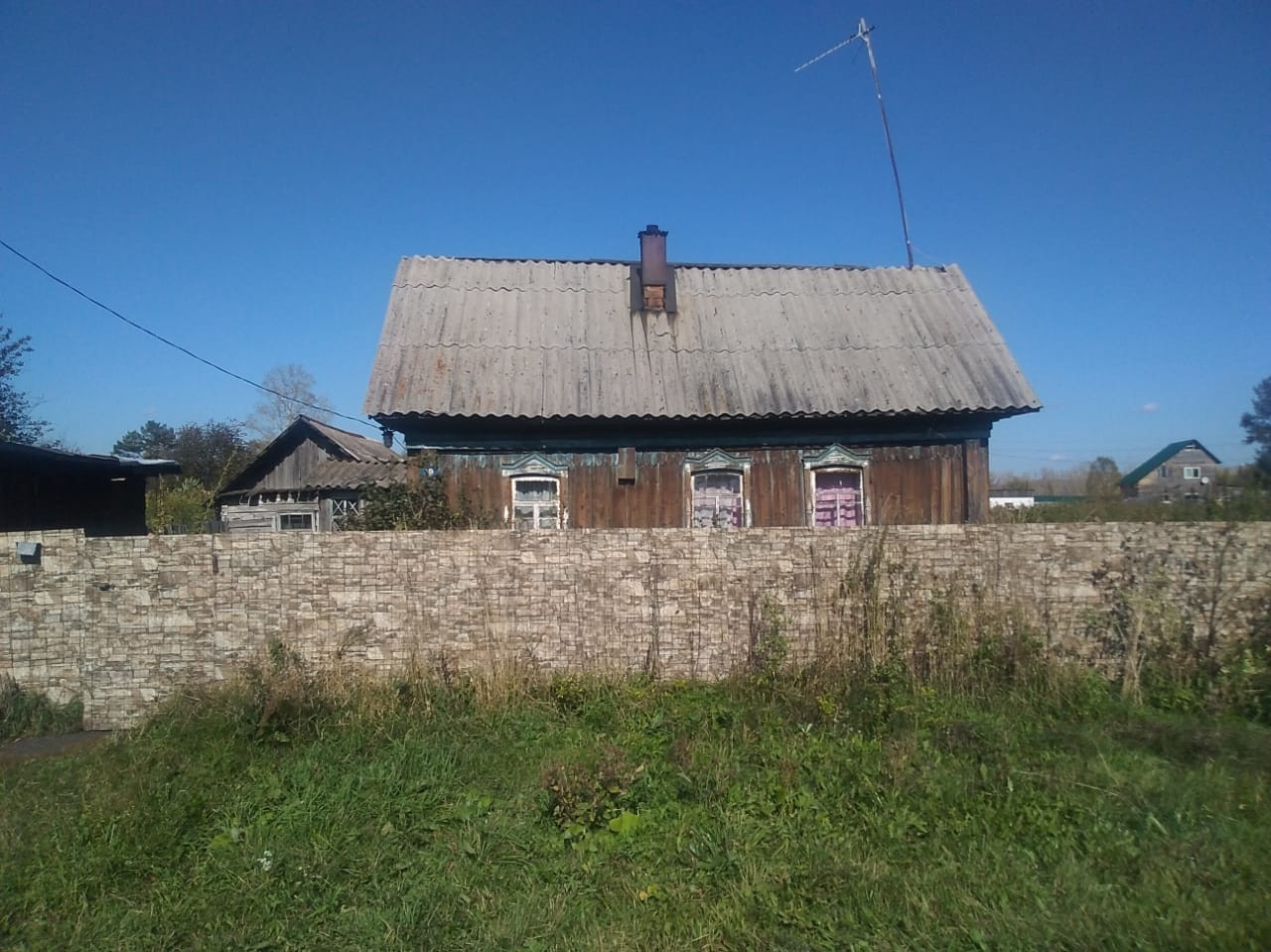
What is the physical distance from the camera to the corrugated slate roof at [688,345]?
1034 cm

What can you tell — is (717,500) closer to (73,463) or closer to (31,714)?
(31,714)

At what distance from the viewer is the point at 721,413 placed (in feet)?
33.3

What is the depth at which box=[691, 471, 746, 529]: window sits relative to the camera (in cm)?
1066

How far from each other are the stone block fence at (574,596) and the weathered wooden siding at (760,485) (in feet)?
11.9

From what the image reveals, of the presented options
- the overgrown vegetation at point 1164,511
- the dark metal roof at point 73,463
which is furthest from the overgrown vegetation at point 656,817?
the dark metal roof at point 73,463

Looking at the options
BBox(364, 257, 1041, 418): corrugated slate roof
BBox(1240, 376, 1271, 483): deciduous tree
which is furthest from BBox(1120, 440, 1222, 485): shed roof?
BBox(364, 257, 1041, 418): corrugated slate roof

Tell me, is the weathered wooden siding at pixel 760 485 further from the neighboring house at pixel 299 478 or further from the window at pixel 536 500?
the neighboring house at pixel 299 478

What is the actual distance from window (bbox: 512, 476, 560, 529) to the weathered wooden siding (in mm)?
138

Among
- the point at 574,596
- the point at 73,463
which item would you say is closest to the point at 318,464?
the point at 73,463

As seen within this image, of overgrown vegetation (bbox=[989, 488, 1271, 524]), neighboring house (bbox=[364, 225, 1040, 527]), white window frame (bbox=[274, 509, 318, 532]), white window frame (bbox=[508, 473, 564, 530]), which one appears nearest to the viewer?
overgrown vegetation (bbox=[989, 488, 1271, 524])

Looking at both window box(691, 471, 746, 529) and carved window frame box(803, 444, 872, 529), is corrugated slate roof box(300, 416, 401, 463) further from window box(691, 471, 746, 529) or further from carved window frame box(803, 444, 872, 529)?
carved window frame box(803, 444, 872, 529)

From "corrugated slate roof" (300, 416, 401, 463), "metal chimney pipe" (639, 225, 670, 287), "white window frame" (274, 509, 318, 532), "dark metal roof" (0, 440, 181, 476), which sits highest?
"metal chimney pipe" (639, 225, 670, 287)

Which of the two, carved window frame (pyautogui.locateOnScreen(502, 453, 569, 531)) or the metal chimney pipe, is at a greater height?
the metal chimney pipe

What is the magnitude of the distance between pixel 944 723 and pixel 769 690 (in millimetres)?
1425
